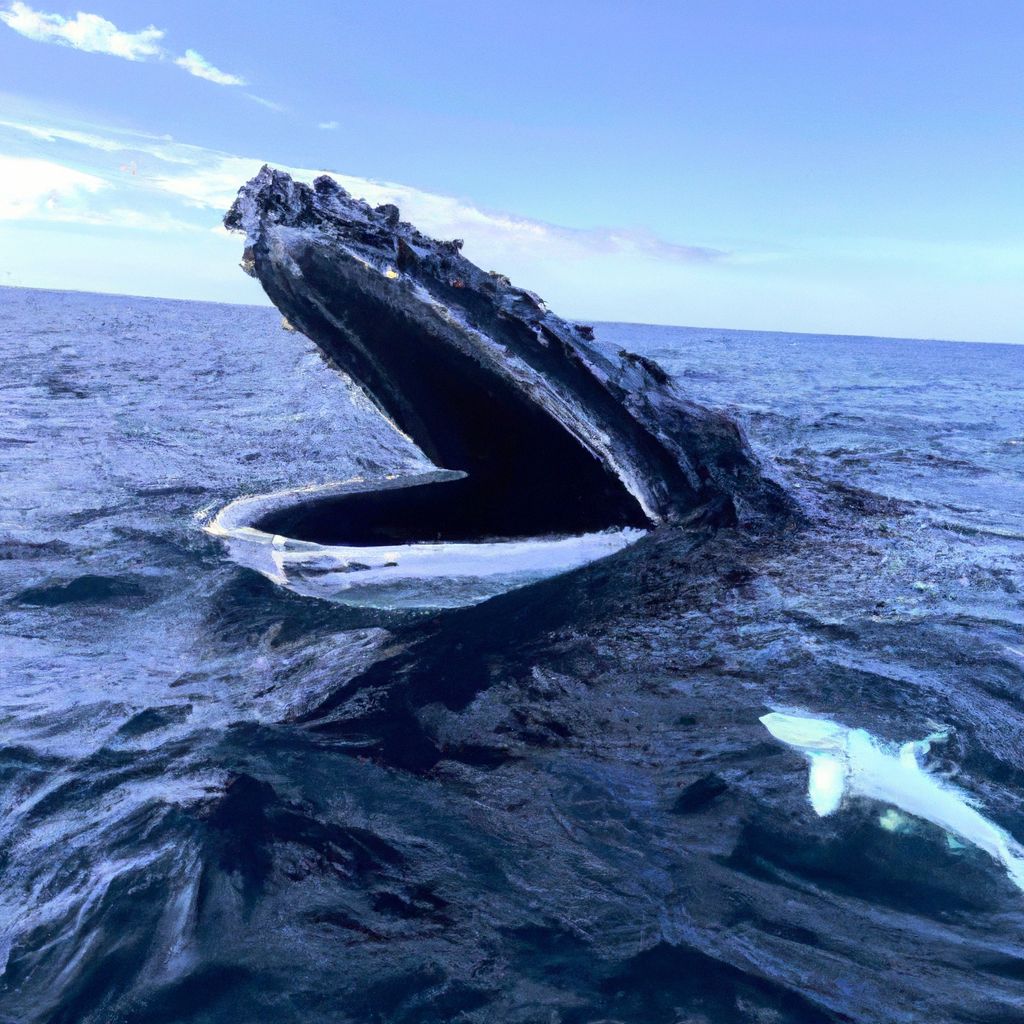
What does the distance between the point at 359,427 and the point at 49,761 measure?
956 centimetres

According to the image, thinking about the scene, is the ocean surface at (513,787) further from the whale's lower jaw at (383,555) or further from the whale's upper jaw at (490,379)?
the whale's upper jaw at (490,379)

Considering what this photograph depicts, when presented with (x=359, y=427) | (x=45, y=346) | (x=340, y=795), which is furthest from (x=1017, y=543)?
(x=45, y=346)

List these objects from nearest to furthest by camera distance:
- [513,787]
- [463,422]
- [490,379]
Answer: [513,787] → [490,379] → [463,422]

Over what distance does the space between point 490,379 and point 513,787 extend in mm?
2585

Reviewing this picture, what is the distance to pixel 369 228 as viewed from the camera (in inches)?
188

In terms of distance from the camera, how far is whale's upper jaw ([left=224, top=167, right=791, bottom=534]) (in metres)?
4.71

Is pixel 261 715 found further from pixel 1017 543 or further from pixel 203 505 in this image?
pixel 1017 543

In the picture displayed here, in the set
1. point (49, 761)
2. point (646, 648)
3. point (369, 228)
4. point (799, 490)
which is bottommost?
point (49, 761)

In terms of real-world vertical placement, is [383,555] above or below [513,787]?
above

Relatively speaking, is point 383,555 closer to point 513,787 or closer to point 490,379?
point 490,379

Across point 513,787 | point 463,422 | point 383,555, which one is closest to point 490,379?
point 463,422

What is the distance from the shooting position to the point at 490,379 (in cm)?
502

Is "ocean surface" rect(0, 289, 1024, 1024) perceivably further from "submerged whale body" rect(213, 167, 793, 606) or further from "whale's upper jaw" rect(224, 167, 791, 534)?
"whale's upper jaw" rect(224, 167, 791, 534)

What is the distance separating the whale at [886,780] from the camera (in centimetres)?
301
